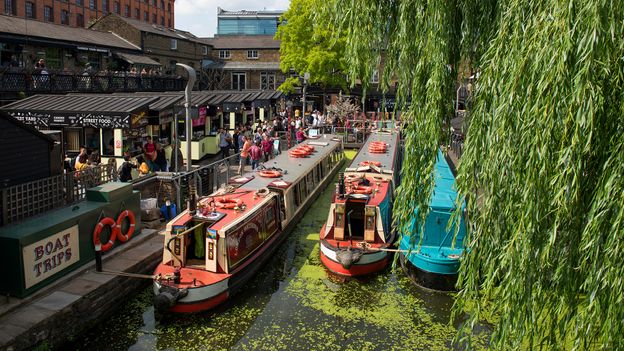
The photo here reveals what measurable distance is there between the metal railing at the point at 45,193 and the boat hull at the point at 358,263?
601 centimetres

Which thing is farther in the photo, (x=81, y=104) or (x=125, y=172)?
(x=81, y=104)

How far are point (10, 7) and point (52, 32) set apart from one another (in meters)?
21.9

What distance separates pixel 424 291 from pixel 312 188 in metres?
8.08

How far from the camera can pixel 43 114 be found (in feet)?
55.4

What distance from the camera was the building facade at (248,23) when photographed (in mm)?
94000

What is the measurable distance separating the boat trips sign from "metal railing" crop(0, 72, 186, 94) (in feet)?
37.3

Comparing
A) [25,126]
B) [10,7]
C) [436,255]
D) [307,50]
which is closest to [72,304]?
[25,126]

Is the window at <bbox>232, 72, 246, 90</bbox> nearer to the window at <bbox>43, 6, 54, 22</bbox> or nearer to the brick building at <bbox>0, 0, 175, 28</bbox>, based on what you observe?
the brick building at <bbox>0, 0, 175, 28</bbox>

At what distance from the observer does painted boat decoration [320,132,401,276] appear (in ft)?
43.3

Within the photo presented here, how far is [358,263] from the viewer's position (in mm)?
13094

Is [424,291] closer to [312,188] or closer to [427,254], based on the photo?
[427,254]

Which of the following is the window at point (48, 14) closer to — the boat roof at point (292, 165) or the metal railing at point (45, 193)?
the boat roof at point (292, 165)

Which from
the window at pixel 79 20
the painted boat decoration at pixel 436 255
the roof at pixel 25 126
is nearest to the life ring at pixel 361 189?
the painted boat decoration at pixel 436 255

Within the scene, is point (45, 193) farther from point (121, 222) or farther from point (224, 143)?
point (224, 143)
